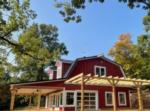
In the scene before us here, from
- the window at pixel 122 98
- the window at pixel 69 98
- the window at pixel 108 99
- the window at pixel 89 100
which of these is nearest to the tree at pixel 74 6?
the window at pixel 69 98

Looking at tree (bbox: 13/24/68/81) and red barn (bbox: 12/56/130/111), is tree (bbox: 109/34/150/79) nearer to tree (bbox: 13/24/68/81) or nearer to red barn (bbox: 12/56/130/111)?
red barn (bbox: 12/56/130/111)

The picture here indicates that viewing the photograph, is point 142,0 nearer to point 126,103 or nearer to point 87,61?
point 87,61

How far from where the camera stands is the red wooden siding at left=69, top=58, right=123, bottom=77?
24.4 m

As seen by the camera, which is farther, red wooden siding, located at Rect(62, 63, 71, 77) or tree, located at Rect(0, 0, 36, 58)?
red wooden siding, located at Rect(62, 63, 71, 77)

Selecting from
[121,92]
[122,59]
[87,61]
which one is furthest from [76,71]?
[122,59]

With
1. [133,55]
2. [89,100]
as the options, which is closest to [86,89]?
[89,100]

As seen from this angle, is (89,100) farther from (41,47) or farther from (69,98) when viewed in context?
(41,47)

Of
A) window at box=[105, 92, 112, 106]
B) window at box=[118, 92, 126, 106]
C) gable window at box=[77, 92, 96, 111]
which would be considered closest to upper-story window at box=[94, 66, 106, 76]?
window at box=[105, 92, 112, 106]

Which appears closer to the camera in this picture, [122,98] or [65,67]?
[65,67]

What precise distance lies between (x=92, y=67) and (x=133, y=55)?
13.7m

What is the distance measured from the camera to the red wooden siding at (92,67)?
24400mm

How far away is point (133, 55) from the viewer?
36188mm

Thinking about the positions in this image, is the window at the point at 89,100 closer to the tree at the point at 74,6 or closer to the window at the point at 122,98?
the window at the point at 122,98

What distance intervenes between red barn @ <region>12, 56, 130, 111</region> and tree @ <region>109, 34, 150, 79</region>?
6086 millimetres
